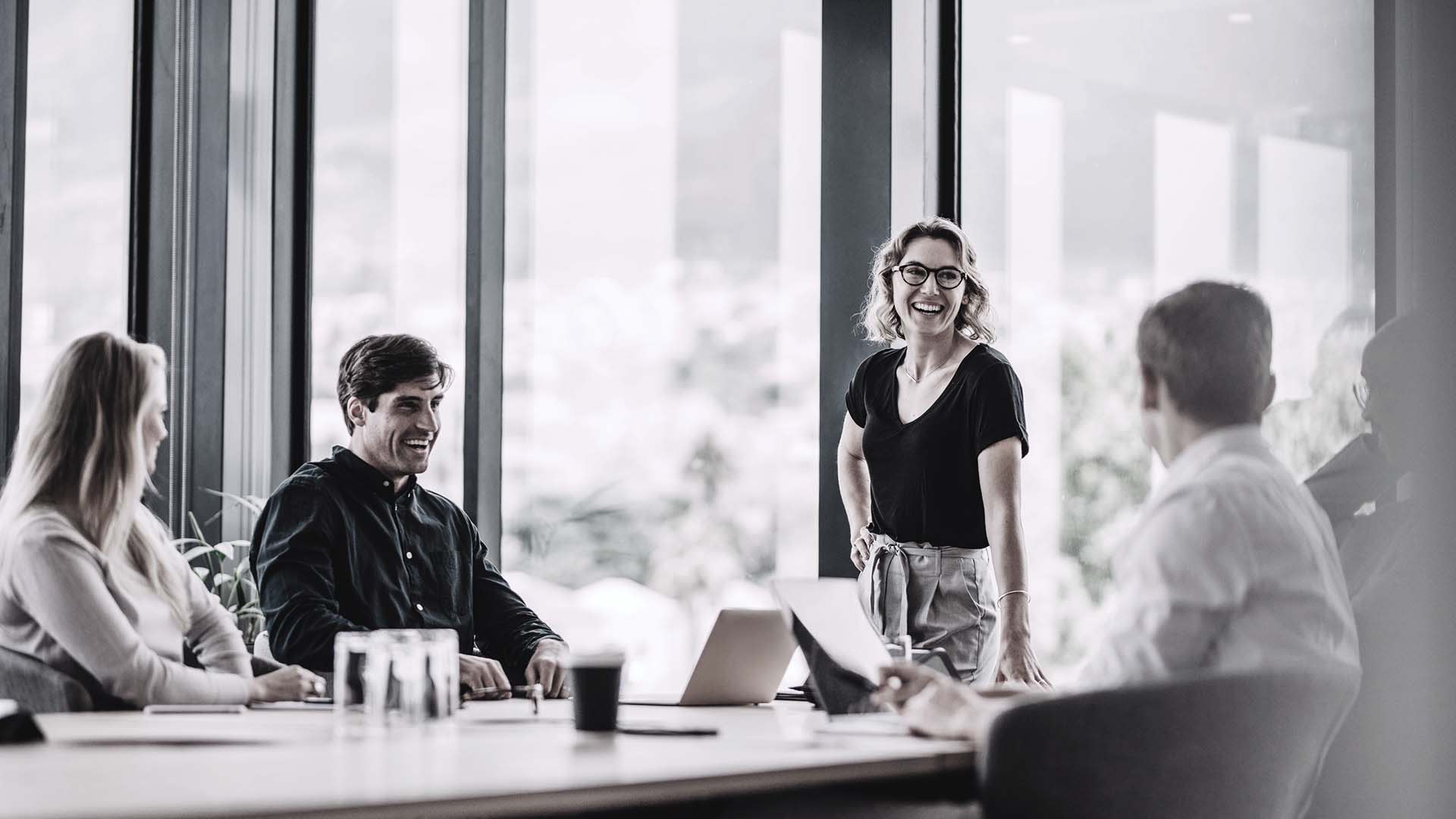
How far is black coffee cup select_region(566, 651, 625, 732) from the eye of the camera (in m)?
1.92

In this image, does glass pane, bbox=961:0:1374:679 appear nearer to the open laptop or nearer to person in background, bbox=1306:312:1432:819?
person in background, bbox=1306:312:1432:819

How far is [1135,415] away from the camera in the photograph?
3.46 metres

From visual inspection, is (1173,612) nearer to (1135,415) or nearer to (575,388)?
(1135,415)

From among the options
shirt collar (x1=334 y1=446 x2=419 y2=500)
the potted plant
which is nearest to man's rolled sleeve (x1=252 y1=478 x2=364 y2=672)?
shirt collar (x1=334 y1=446 x2=419 y2=500)

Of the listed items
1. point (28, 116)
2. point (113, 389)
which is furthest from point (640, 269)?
point (113, 389)

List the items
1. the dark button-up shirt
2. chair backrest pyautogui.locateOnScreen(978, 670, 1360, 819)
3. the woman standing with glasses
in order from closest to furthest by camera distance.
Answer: chair backrest pyautogui.locateOnScreen(978, 670, 1360, 819) < the dark button-up shirt < the woman standing with glasses

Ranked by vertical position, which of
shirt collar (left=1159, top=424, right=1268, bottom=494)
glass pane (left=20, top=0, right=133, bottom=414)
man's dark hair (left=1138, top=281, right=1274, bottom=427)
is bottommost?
shirt collar (left=1159, top=424, right=1268, bottom=494)

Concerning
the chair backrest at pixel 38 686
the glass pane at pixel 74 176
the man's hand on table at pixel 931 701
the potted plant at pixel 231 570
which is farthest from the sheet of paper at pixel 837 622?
the glass pane at pixel 74 176

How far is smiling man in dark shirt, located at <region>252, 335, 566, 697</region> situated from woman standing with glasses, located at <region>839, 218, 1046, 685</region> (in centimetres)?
76

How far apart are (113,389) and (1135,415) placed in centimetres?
221

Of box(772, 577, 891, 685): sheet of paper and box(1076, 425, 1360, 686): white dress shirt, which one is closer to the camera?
box(1076, 425, 1360, 686): white dress shirt

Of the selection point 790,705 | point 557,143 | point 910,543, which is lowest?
point 790,705

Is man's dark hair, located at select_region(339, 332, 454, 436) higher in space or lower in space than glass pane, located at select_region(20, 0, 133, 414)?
lower

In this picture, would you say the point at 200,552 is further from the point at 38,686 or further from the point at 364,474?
the point at 38,686
